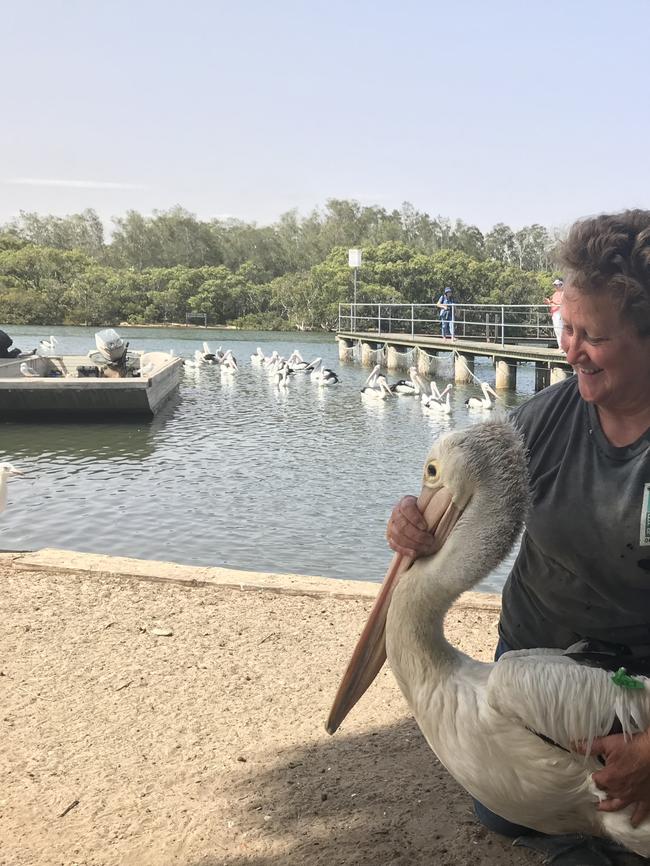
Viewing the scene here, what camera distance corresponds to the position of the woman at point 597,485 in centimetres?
184

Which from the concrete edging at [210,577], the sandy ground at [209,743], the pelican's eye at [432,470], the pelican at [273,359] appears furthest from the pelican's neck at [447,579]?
the pelican at [273,359]

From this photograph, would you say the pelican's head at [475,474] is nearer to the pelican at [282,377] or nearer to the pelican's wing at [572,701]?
the pelican's wing at [572,701]

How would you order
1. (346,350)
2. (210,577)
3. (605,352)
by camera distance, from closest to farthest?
1. (605,352)
2. (210,577)
3. (346,350)

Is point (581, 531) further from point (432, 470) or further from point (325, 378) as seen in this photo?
point (325, 378)

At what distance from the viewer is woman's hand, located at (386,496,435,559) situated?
2133 mm

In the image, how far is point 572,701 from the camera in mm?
1800

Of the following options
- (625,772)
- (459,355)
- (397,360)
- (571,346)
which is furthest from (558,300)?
(397,360)

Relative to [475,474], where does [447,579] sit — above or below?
below

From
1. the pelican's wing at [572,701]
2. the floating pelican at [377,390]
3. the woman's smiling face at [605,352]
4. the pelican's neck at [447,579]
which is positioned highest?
the woman's smiling face at [605,352]

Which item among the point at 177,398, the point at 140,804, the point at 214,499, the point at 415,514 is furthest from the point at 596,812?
the point at 177,398

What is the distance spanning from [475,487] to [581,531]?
30 cm

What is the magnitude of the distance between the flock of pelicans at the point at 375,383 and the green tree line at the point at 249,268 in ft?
81.0

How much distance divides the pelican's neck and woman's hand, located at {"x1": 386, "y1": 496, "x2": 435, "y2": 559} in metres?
0.06

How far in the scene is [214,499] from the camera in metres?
8.64
